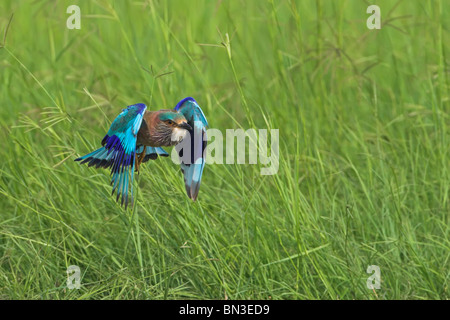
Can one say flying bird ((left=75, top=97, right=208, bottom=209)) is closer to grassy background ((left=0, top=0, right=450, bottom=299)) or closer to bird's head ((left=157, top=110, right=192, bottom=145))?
bird's head ((left=157, top=110, right=192, bottom=145))

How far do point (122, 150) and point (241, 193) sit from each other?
1.05 meters

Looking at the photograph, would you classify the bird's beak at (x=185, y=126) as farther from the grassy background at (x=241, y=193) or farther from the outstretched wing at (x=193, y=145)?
the grassy background at (x=241, y=193)

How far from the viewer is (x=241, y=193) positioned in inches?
115

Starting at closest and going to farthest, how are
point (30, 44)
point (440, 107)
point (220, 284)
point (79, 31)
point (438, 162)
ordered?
point (220, 284) → point (438, 162) → point (440, 107) → point (79, 31) → point (30, 44)

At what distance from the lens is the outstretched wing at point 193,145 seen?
206 cm

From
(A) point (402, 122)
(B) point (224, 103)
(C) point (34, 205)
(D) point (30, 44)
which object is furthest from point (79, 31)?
(A) point (402, 122)

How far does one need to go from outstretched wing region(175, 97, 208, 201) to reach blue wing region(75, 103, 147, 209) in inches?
6.8

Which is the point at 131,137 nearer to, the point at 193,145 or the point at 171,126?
the point at 171,126

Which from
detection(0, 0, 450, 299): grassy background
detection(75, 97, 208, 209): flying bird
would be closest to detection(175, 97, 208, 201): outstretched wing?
detection(75, 97, 208, 209): flying bird

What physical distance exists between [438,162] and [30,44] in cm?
262

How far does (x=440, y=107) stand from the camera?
344cm

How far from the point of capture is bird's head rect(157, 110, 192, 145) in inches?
75.8

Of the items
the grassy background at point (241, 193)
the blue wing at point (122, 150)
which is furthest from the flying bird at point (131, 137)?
the grassy background at point (241, 193)

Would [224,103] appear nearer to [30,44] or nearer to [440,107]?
[440,107]
